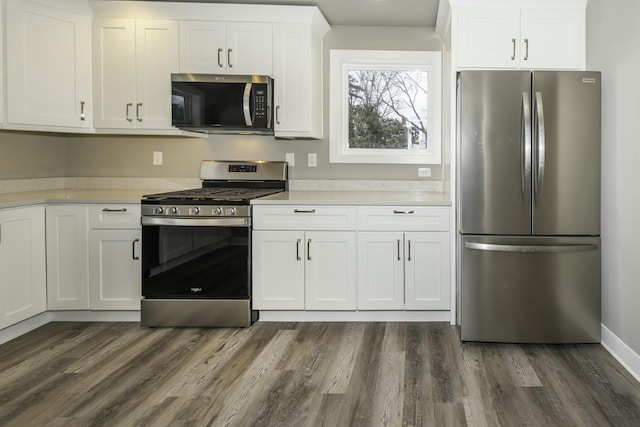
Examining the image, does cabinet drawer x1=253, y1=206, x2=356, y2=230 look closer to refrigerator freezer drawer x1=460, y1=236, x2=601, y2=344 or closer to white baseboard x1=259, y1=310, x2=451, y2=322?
white baseboard x1=259, y1=310, x2=451, y2=322

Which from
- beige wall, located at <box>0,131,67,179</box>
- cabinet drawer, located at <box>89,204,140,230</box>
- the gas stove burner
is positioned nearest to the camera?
the gas stove burner

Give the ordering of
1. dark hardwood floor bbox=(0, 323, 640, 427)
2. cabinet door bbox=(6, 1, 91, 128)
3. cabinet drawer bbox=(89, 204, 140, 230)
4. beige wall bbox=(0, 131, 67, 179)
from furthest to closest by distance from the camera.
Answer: beige wall bbox=(0, 131, 67, 179), cabinet drawer bbox=(89, 204, 140, 230), cabinet door bbox=(6, 1, 91, 128), dark hardwood floor bbox=(0, 323, 640, 427)

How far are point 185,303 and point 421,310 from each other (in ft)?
5.11

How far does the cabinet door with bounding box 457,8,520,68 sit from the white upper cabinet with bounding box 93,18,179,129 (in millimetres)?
1969

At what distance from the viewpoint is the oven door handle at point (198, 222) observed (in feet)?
12.6

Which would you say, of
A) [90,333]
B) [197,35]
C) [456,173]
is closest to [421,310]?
[456,173]

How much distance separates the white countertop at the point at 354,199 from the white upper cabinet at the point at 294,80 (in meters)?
0.46

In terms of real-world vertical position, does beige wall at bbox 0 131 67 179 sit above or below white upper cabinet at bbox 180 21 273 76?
below

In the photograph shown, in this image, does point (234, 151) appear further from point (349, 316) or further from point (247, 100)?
point (349, 316)

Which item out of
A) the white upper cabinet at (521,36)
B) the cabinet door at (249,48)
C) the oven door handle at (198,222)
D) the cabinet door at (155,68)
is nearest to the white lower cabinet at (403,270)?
the oven door handle at (198,222)

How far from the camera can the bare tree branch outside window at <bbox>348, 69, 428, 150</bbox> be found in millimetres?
4727

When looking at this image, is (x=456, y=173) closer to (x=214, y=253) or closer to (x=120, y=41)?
(x=214, y=253)

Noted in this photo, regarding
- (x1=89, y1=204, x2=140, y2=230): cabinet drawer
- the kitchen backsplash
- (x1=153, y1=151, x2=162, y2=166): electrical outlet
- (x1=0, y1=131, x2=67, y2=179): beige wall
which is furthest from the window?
(x1=0, y1=131, x2=67, y2=179): beige wall

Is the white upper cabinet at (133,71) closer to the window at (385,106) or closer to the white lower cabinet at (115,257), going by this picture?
the white lower cabinet at (115,257)
